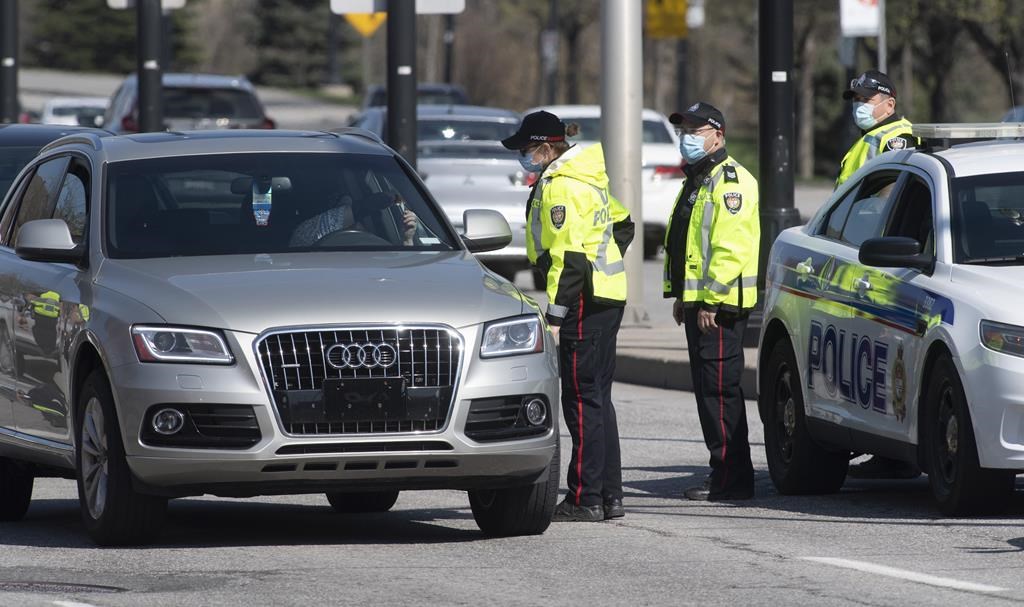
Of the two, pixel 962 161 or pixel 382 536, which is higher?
pixel 962 161

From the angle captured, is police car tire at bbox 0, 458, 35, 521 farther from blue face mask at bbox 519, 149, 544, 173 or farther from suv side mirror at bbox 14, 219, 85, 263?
blue face mask at bbox 519, 149, 544, 173

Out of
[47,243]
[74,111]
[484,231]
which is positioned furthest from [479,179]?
[74,111]

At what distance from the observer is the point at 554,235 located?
370 inches

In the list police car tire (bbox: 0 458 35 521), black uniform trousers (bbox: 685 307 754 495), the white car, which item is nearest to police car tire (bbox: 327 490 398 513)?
police car tire (bbox: 0 458 35 521)

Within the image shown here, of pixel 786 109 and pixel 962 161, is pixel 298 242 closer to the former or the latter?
pixel 962 161

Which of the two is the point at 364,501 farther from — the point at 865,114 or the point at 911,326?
the point at 865,114

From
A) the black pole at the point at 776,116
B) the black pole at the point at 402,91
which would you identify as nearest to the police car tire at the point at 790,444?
the black pole at the point at 776,116

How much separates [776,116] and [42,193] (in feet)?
22.7

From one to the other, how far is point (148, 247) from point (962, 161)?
3.58m

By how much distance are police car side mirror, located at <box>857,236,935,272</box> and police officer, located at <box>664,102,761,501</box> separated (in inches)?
27.2

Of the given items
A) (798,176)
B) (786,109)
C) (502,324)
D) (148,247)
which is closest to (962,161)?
(502,324)

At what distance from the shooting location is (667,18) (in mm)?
38719

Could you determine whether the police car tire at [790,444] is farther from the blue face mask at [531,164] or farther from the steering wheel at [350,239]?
the steering wheel at [350,239]

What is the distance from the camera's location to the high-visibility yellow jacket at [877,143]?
11.9 metres
